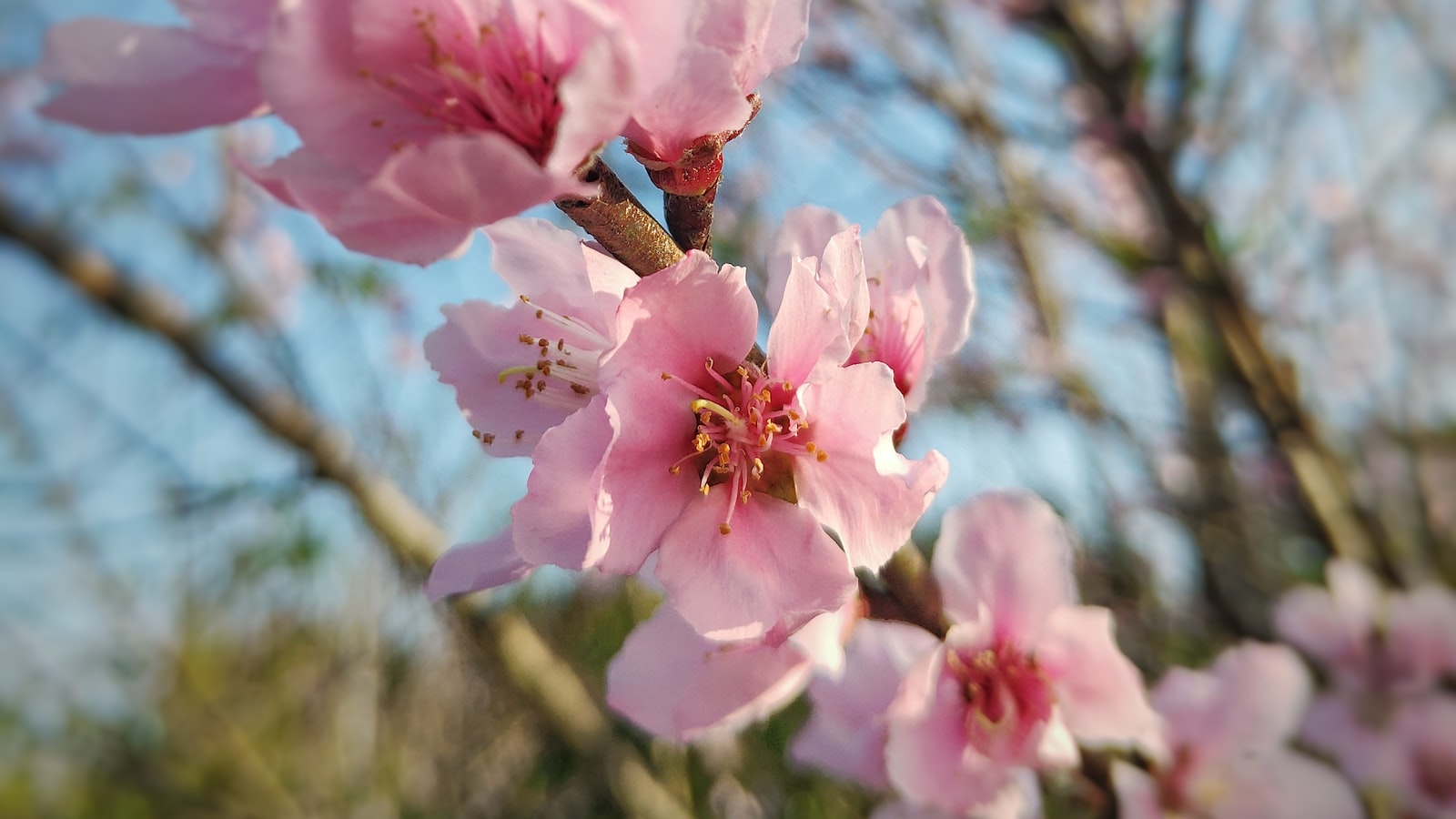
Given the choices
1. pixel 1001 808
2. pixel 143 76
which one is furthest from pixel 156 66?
pixel 1001 808

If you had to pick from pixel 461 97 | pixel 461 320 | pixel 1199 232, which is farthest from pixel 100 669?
pixel 1199 232

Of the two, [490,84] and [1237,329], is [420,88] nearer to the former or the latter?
[490,84]

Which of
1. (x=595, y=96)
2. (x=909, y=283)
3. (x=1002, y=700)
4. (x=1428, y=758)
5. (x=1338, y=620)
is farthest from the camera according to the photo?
(x=1338, y=620)

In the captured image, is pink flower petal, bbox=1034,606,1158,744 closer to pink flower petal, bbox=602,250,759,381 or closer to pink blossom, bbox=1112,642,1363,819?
pink blossom, bbox=1112,642,1363,819

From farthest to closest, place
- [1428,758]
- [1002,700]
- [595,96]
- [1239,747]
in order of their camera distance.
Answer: [1428,758] < [1239,747] < [1002,700] < [595,96]

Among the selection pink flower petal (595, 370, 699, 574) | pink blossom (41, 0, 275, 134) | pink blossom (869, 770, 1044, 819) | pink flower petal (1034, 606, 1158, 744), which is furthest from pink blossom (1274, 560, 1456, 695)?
pink blossom (41, 0, 275, 134)

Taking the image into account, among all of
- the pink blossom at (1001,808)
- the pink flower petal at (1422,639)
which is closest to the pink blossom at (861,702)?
the pink blossom at (1001,808)

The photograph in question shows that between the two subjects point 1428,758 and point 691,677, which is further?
point 1428,758
